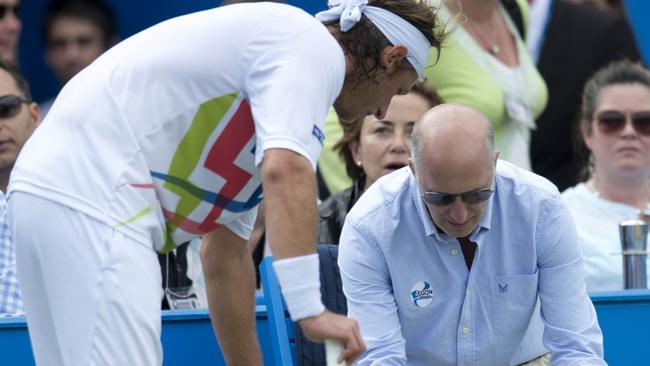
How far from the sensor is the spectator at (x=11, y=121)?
5.34 meters

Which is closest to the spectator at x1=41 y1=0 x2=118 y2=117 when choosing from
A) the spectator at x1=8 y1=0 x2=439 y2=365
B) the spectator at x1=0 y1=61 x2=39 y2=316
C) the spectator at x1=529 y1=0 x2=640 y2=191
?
the spectator at x1=0 y1=61 x2=39 y2=316

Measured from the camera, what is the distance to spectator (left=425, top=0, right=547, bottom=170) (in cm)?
583

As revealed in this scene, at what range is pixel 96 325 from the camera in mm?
3324

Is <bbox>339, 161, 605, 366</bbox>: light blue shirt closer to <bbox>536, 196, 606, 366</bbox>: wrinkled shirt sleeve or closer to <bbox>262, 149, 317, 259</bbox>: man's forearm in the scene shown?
<bbox>536, 196, 606, 366</bbox>: wrinkled shirt sleeve

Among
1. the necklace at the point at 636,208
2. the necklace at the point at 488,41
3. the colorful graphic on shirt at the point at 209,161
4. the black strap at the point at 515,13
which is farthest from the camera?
the black strap at the point at 515,13

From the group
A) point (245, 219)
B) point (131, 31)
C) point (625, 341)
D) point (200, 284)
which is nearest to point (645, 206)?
point (625, 341)

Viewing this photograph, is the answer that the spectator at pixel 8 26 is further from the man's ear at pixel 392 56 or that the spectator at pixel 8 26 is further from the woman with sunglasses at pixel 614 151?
the man's ear at pixel 392 56

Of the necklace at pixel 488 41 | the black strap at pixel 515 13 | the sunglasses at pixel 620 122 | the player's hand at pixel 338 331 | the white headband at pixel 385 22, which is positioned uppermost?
the black strap at pixel 515 13

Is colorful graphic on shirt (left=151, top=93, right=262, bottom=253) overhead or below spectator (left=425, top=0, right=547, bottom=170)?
below

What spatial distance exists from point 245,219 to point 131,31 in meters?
3.18

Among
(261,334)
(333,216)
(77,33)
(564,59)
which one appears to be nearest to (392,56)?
(261,334)

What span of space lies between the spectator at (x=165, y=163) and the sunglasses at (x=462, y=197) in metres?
0.47

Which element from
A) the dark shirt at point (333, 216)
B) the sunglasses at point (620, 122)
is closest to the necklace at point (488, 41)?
the sunglasses at point (620, 122)

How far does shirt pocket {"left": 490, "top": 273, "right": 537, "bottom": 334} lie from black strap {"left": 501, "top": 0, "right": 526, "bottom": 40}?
7.42 ft
